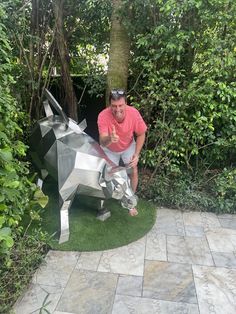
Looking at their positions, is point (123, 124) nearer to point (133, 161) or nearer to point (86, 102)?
point (133, 161)

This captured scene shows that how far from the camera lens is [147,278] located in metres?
2.61

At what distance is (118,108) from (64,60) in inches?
73.5

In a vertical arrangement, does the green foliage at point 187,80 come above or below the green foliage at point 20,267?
above

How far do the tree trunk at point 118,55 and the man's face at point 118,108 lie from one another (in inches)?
39.0

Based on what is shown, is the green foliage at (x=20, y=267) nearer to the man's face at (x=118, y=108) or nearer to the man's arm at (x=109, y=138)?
the man's arm at (x=109, y=138)

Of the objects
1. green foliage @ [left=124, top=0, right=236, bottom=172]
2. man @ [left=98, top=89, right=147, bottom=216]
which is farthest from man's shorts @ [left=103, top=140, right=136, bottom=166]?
green foliage @ [left=124, top=0, right=236, bottom=172]

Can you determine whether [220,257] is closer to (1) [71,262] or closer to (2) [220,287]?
(2) [220,287]

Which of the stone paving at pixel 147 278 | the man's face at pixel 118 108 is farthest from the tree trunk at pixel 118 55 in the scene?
the stone paving at pixel 147 278

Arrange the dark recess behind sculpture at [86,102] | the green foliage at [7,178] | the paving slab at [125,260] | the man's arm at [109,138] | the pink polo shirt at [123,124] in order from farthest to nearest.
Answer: the dark recess behind sculpture at [86,102]
the pink polo shirt at [123,124]
the man's arm at [109,138]
the paving slab at [125,260]
the green foliage at [7,178]

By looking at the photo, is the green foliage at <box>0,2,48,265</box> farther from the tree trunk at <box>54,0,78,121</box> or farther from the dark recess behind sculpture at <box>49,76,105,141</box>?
the dark recess behind sculpture at <box>49,76,105,141</box>

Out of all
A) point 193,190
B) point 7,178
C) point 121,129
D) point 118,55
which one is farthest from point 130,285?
point 118,55

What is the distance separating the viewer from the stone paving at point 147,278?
230 cm

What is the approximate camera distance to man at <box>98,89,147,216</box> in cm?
321

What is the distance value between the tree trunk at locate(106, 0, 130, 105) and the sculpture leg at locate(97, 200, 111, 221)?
166 centimetres
